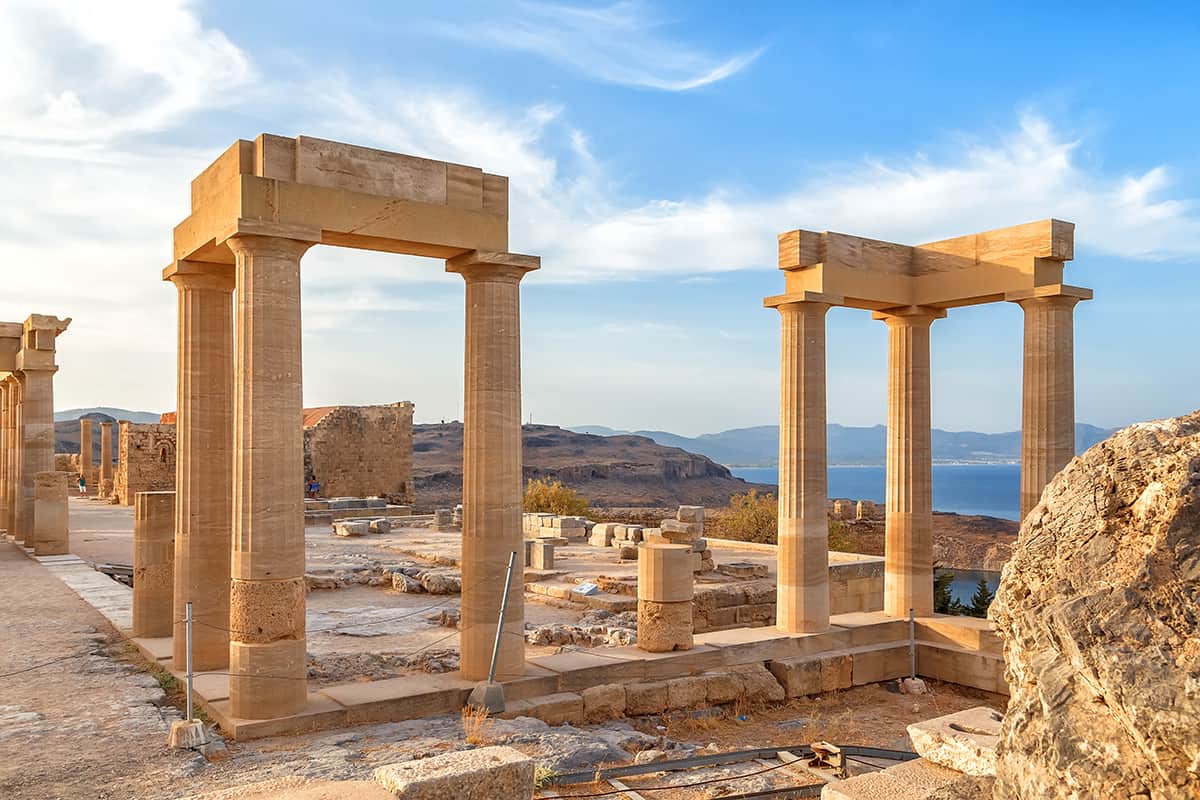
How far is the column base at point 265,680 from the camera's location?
27.3 feet

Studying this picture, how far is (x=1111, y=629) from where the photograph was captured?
2807 millimetres

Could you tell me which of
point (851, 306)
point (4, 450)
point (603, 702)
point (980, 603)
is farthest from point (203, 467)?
point (4, 450)

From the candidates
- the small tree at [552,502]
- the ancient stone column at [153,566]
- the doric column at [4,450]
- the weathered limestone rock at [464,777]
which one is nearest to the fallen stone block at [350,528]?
the small tree at [552,502]

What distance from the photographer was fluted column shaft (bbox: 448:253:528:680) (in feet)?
31.7

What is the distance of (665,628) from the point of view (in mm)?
11383

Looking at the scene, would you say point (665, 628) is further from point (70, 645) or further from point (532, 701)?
point (70, 645)

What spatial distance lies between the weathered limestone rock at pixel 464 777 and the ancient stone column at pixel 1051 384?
929 centimetres

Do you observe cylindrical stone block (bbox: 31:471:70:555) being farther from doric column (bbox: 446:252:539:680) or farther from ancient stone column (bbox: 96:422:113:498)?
ancient stone column (bbox: 96:422:113:498)

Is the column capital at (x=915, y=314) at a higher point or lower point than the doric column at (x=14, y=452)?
higher

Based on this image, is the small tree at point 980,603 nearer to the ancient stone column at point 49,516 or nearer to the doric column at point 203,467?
the doric column at point 203,467

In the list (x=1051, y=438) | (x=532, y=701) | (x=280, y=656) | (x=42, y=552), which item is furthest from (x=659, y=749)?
(x=42, y=552)

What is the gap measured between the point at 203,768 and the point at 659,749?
398 cm

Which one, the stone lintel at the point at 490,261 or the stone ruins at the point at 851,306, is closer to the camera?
the stone lintel at the point at 490,261

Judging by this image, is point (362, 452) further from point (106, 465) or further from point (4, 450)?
point (4, 450)
